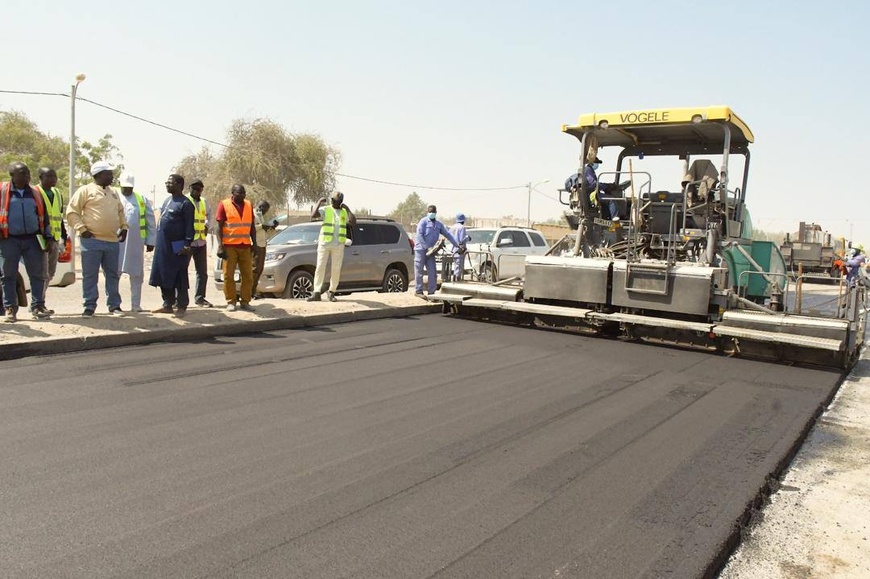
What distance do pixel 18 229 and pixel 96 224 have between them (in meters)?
0.88

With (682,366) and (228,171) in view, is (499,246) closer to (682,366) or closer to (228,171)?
(682,366)

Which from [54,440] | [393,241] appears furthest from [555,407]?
[393,241]

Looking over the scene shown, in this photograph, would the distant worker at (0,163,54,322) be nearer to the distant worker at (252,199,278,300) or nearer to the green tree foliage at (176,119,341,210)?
the distant worker at (252,199,278,300)

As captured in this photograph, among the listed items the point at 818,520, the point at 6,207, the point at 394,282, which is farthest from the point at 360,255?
the point at 818,520

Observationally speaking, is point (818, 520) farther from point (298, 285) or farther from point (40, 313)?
point (298, 285)

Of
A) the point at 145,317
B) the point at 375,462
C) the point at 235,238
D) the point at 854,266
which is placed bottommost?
the point at 375,462

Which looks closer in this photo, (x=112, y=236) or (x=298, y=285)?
(x=112, y=236)

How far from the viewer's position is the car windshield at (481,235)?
1906cm

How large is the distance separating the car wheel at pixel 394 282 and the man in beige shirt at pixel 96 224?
21.2 feet

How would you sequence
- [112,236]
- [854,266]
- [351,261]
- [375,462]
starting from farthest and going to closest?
[854,266] → [351,261] → [112,236] → [375,462]

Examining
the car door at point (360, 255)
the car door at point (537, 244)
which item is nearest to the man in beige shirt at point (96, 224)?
the car door at point (360, 255)

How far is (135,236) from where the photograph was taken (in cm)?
941

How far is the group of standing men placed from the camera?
7.45 metres

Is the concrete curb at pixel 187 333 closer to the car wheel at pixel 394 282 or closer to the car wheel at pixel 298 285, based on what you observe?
the car wheel at pixel 298 285
